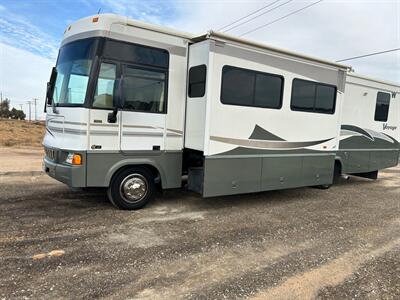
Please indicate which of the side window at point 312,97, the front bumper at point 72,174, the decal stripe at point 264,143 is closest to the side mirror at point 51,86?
the front bumper at point 72,174

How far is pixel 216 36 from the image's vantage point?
5723 mm

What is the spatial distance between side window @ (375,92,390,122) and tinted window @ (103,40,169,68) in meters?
6.75

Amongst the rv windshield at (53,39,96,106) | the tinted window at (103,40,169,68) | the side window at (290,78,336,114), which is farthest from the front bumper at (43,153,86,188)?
the side window at (290,78,336,114)

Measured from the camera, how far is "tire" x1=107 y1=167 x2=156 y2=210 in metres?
5.72

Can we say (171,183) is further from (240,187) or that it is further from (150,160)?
(240,187)

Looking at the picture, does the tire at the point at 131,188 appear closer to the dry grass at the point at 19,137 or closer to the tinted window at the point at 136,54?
the tinted window at the point at 136,54

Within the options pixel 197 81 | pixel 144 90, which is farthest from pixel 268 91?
pixel 144 90

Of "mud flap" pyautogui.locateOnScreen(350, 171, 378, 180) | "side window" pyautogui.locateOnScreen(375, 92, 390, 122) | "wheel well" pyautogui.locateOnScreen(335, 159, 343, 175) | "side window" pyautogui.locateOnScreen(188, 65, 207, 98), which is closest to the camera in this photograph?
"side window" pyautogui.locateOnScreen(188, 65, 207, 98)

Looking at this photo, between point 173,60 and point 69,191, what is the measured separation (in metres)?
3.58

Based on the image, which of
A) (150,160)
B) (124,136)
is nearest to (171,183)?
(150,160)

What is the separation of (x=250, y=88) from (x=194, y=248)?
127 inches

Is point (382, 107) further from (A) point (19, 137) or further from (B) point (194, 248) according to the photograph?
(A) point (19, 137)

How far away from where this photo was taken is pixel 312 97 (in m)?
7.34

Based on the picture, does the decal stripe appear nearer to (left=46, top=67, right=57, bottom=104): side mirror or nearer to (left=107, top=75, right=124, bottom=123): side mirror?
(left=107, top=75, right=124, bottom=123): side mirror
